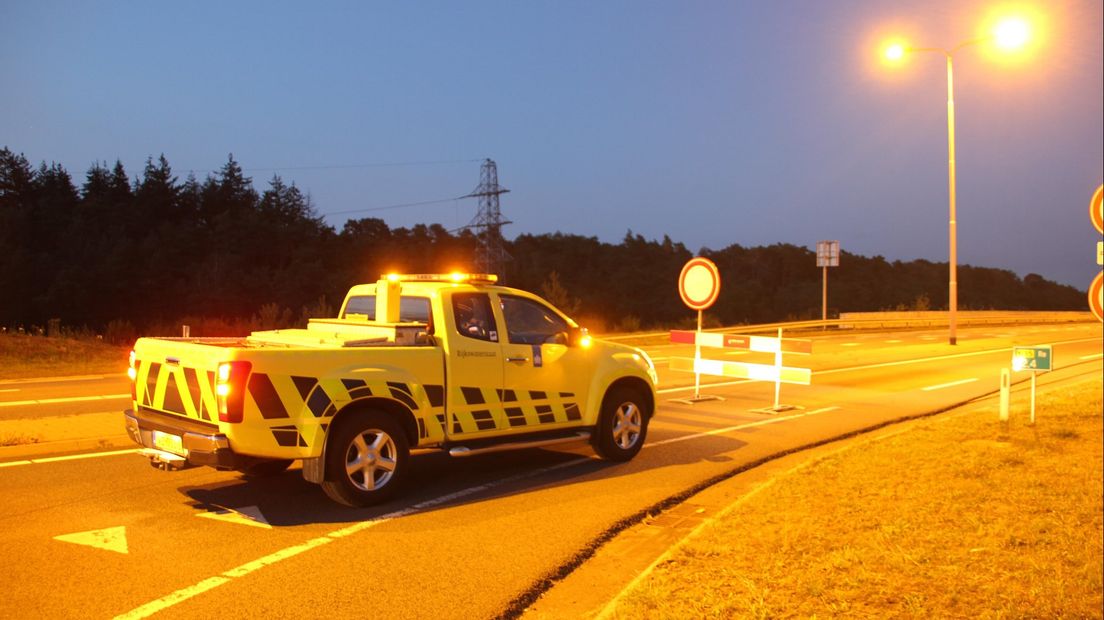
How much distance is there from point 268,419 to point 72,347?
1964 cm

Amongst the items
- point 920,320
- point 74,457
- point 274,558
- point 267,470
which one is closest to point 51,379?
point 74,457

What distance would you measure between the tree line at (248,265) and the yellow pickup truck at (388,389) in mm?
23530

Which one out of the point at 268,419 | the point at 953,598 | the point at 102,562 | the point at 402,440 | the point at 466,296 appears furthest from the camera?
the point at 466,296

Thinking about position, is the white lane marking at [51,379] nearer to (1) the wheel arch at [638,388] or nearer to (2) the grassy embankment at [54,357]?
(2) the grassy embankment at [54,357]

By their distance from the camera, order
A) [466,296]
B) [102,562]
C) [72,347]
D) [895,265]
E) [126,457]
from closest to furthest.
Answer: [102,562] < [466,296] < [126,457] < [72,347] < [895,265]

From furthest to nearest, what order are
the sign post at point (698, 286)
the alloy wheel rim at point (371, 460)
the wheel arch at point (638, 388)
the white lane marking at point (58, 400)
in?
the sign post at point (698, 286), the white lane marking at point (58, 400), the wheel arch at point (638, 388), the alloy wheel rim at point (371, 460)

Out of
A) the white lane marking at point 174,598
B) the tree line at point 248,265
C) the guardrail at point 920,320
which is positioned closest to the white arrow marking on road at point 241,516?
the white lane marking at point 174,598

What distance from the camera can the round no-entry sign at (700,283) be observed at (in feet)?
46.8

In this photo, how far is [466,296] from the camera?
27.4ft

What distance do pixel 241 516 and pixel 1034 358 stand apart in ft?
31.0

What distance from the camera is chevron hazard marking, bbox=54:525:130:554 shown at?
6059 millimetres

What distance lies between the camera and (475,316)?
328 inches

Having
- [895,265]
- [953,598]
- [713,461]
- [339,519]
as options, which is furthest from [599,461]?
[895,265]

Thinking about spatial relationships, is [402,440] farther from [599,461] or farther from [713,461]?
[713,461]
